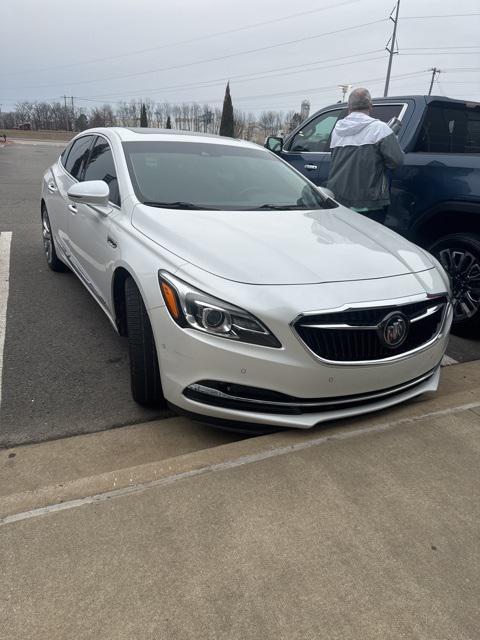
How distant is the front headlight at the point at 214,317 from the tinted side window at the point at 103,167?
1.26 meters

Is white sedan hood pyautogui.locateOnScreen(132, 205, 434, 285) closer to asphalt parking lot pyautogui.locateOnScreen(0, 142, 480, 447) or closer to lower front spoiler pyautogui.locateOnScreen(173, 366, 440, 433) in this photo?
lower front spoiler pyautogui.locateOnScreen(173, 366, 440, 433)

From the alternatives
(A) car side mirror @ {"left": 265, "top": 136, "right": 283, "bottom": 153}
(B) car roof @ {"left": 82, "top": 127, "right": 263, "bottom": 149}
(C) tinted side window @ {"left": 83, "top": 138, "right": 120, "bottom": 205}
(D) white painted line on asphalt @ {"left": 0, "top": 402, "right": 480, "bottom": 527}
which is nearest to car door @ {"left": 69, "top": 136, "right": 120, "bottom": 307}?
(C) tinted side window @ {"left": 83, "top": 138, "right": 120, "bottom": 205}

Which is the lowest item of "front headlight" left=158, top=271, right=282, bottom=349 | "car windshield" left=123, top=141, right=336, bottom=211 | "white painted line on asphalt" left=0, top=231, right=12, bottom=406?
"white painted line on asphalt" left=0, top=231, right=12, bottom=406

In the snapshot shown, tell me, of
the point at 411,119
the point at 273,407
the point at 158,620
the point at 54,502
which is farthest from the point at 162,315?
the point at 411,119

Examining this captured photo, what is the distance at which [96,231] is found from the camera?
3.62m

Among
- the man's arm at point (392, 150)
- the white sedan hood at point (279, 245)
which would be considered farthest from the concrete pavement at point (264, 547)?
the man's arm at point (392, 150)

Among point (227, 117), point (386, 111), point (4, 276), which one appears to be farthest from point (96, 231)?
point (227, 117)

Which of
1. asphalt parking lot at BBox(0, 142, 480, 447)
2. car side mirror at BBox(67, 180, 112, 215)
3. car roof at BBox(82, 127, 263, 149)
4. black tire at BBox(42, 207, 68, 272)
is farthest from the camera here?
black tire at BBox(42, 207, 68, 272)

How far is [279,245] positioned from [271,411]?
938 millimetres

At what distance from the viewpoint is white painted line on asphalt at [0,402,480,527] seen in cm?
203

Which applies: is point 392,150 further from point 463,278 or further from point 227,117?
point 227,117

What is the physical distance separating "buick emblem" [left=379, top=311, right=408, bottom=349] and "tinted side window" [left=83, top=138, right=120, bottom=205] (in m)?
1.92

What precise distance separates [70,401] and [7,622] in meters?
1.71

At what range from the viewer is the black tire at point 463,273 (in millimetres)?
4020
